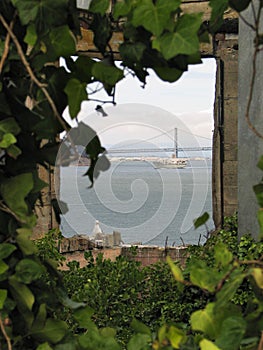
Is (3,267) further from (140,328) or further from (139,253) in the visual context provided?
(139,253)

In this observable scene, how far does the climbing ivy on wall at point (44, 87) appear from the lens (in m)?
0.89

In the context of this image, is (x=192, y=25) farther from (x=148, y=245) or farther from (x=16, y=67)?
(x=148, y=245)

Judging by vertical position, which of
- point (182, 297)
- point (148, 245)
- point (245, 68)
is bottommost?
point (148, 245)

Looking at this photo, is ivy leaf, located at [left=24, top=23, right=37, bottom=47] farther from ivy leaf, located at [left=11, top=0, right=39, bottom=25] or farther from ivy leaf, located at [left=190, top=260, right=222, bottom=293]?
ivy leaf, located at [left=190, top=260, right=222, bottom=293]

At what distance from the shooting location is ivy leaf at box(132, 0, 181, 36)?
87cm

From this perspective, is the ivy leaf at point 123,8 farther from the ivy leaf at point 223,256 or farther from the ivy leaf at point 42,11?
the ivy leaf at point 223,256

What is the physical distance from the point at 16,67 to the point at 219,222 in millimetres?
5271

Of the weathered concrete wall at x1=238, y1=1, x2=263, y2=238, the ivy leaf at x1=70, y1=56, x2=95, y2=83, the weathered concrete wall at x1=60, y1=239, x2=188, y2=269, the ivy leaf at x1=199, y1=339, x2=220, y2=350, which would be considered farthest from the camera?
the weathered concrete wall at x1=60, y1=239, x2=188, y2=269

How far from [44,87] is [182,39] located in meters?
0.23

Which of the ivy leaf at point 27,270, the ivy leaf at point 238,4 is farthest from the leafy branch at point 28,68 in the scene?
the ivy leaf at point 238,4

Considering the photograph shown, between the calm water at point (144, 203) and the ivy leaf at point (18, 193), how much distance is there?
4.66 m

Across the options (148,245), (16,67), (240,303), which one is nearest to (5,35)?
(16,67)

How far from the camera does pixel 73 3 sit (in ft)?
3.19

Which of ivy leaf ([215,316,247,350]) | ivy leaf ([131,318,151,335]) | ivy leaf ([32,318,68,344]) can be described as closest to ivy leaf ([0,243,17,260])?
ivy leaf ([32,318,68,344])
